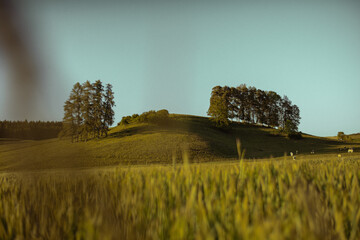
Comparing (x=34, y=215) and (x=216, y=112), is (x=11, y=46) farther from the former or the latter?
(x=216, y=112)

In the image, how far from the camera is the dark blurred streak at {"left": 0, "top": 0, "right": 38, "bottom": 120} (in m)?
2.73

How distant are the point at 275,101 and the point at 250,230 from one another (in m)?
91.1

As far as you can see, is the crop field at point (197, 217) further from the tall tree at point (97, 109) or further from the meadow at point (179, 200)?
the tall tree at point (97, 109)

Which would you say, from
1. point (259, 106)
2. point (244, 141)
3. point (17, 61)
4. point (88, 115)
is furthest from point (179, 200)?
point (259, 106)

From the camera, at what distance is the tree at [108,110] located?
5312 cm

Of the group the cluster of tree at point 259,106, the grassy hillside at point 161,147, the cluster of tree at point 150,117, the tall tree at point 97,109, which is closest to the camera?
the grassy hillside at point 161,147

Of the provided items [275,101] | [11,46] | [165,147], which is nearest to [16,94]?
[11,46]

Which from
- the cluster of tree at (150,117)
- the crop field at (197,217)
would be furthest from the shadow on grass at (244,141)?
the crop field at (197,217)

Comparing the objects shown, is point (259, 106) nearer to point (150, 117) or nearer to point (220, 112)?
point (220, 112)

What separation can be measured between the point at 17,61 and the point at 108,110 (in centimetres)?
5377

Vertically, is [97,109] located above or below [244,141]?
above

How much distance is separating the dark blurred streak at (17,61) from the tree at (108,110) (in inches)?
1996

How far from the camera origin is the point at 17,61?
2879 millimetres

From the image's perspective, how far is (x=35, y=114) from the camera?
287cm
